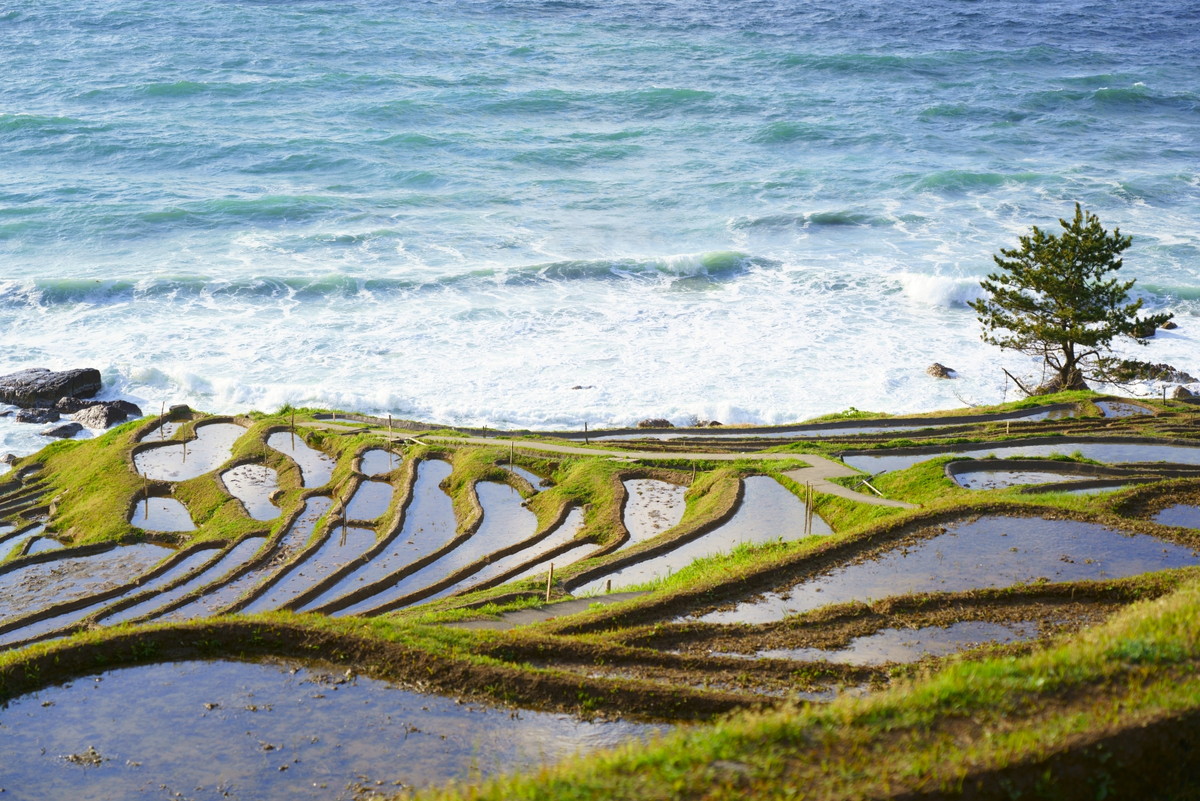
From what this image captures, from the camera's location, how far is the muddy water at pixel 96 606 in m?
25.8

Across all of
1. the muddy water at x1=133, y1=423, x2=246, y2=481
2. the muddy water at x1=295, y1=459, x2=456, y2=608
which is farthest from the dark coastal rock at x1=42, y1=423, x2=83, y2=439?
the muddy water at x1=295, y1=459, x2=456, y2=608

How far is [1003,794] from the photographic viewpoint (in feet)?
39.9

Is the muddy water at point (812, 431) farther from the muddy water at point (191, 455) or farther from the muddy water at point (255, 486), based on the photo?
the muddy water at point (191, 455)

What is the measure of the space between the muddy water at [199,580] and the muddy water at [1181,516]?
25.4 metres

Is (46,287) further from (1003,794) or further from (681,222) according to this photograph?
(1003,794)

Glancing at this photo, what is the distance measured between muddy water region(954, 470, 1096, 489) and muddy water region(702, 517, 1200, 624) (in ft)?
18.0

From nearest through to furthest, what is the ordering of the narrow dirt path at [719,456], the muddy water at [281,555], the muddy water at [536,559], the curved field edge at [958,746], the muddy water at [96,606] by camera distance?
the curved field edge at [958,746], the muddy water at [96,606], the muddy water at [281,555], the muddy water at [536,559], the narrow dirt path at [719,456]

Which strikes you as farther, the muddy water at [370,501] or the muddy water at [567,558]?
the muddy water at [370,501]

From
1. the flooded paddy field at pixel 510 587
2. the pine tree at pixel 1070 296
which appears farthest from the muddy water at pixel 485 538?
the pine tree at pixel 1070 296

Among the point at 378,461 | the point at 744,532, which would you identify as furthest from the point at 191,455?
the point at 744,532

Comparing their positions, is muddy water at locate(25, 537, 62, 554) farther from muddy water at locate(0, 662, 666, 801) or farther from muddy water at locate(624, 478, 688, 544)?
muddy water at locate(624, 478, 688, 544)

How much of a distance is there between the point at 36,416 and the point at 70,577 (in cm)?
1785

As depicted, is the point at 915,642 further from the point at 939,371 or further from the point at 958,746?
the point at 939,371

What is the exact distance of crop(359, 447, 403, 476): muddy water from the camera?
3688cm
